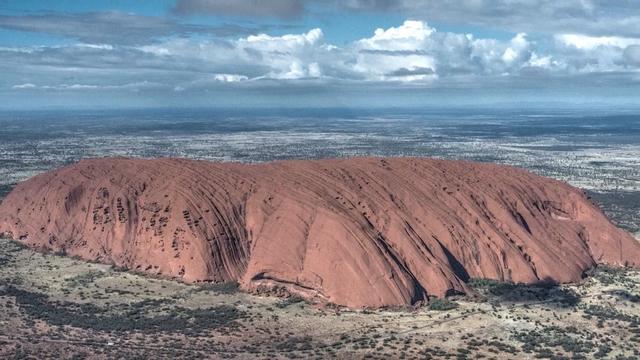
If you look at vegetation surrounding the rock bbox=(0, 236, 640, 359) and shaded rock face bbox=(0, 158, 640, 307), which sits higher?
shaded rock face bbox=(0, 158, 640, 307)

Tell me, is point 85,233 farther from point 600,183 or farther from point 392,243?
point 600,183

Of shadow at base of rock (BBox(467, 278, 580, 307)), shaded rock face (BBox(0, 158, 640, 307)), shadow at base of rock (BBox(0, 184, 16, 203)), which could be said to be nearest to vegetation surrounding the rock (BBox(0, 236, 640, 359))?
shadow at base of rock (BBox(467, 278, 580, 307))

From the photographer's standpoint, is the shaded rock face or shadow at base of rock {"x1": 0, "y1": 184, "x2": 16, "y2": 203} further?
shadow at base of rock {"x1": 0, "y1": 184, "x2": 16, "y2": 203}

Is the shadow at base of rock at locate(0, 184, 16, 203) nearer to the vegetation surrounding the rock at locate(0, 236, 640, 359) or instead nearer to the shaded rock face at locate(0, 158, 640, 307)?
the shaded rock face at locate(0, 158, 640, 307)

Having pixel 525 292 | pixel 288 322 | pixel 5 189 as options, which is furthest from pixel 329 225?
pixel 5 189

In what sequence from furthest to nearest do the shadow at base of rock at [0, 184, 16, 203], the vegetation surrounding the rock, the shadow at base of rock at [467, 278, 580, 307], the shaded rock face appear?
the shadow at base of rock at [0, 184, 16, 203] < the shaded rock face < the shadow at base of rock at [467, 278, 580, 307] < the vegetation surrounding the rock

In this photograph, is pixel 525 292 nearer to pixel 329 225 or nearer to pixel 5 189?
pixel 329 225

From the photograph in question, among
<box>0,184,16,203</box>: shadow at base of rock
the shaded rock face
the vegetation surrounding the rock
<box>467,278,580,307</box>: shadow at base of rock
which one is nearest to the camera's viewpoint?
the vegetation surrounding the rock

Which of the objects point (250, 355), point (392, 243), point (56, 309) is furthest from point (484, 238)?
point (56, 309)
